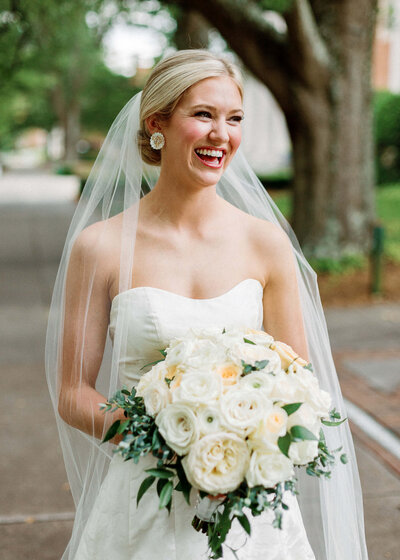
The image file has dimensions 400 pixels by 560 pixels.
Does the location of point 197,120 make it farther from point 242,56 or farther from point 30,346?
point 242,56

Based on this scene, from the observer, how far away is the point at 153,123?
223 cm

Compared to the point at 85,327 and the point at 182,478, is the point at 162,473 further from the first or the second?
the point at 85,327

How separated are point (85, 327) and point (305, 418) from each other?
810 millimetres

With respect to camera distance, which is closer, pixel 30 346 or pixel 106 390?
pixel 106 390

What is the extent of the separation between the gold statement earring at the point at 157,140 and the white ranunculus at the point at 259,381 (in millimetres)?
854

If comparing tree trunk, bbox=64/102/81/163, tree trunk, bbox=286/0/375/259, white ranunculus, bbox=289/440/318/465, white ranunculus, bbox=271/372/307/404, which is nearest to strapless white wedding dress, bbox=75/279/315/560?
white ranunculus, bbox=271/372/307/404

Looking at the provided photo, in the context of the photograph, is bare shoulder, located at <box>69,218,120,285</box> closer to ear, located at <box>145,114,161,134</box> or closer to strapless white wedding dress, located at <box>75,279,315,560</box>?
strapless white wedding dress, located at <box>75,279,315,560</box>

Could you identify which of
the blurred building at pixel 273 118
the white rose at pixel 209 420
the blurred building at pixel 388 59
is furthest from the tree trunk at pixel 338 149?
the blurred building at pixel 388 59

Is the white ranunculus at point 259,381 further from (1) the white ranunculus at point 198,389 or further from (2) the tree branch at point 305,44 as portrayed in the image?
(2) the tree branch at point 305,44

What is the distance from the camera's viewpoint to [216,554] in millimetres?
1854

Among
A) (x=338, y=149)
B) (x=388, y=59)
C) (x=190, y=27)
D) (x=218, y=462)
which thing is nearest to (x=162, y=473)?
(x=218, y=462)

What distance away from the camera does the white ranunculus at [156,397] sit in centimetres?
179

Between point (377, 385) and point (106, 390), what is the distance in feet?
12.7

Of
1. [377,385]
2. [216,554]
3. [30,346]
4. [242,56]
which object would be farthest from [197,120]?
[242,56]
